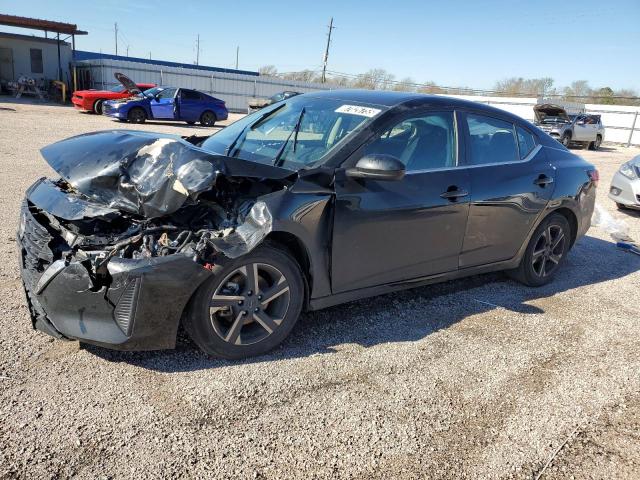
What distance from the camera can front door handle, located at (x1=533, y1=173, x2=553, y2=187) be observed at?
4.56m

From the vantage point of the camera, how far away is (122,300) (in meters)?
2.71

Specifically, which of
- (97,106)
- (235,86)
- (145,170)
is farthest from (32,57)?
(145,170)

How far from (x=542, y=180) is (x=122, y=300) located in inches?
147

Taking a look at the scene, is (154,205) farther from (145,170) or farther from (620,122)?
(620,122)

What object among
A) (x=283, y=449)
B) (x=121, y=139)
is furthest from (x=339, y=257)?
(x=121, y=139)

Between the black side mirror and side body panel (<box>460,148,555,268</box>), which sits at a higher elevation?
the black side mirror

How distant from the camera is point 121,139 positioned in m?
3.63

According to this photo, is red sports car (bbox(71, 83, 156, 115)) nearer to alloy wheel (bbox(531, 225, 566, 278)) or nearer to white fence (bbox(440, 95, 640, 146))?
white fence (bbox(440, 95, 640, 146))

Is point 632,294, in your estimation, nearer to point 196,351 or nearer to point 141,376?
point 196,351

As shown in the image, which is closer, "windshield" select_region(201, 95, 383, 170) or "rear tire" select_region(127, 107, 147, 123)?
"windshield" select_region(201, 95, 383, 170)

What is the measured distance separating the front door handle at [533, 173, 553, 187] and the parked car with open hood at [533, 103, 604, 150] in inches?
746

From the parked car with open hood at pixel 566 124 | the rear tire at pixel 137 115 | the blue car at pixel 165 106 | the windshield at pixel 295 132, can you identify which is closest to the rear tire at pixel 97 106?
the blue car at pixel 165 106

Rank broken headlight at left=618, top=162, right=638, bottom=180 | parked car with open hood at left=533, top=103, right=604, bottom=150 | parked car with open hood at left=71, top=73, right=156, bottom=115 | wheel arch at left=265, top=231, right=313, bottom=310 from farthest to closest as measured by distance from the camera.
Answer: parked car with open hood at left=533, top=103, right=604, bottom=150 < parked car with open hood at left=71, top=73, right=156, bottom=115 < broken headlight at left=618, top=162, right=638, bottom=180 < wheel arch at left=265, top=231, right=313, bottom=310

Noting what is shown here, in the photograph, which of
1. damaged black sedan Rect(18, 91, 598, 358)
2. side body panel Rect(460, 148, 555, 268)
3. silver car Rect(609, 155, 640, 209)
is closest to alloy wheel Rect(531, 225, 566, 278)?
side body panel Rect(460, 148, 555, 268)
